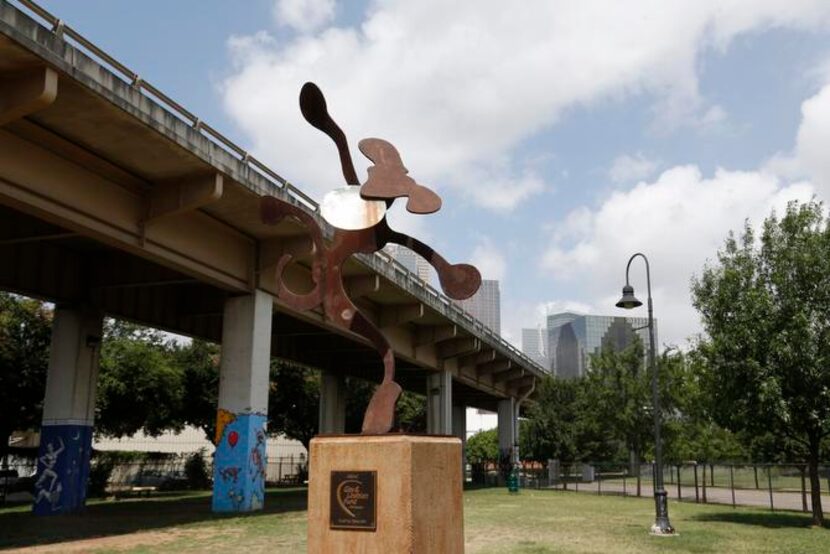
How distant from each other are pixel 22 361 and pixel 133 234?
58.0ft

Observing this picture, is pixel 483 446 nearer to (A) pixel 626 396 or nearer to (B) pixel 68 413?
(A) pixel 626 396

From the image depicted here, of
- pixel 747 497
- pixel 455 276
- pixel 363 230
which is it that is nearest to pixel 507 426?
pixel 747 497

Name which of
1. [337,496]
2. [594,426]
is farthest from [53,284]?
[594,426]

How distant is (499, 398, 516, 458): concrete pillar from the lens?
57.2 metres

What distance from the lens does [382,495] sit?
7.28 m

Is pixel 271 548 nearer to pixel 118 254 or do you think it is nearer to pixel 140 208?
pixel 140 208

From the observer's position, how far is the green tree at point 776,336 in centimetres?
2209

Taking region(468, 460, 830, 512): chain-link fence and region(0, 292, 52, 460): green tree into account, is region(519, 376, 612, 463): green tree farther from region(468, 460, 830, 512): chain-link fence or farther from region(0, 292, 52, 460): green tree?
region(0, 292, 52, 460): green tree

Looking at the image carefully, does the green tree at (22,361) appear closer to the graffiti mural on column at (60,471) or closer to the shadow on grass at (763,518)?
the graffiti mural on column at (60,471)

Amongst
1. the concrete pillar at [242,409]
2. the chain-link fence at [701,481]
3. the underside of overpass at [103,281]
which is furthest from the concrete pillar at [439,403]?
the concrete pillar at [242,409]

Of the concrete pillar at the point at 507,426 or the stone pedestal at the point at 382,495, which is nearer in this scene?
the stone pedestal at the point at 382,495

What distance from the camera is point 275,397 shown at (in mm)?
51906

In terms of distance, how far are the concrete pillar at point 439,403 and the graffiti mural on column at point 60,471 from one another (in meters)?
21.5

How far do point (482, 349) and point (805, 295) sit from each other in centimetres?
2436
